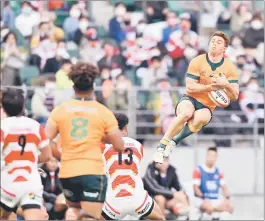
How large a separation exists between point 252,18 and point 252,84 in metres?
2.66

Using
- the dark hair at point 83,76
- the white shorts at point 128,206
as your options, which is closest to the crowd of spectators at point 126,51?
the white shorts at point 128,206

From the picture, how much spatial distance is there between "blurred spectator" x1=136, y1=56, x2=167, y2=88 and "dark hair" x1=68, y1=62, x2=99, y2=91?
36.1 feet

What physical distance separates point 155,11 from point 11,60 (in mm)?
4027

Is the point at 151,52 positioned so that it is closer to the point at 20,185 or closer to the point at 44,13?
the point at 44,13

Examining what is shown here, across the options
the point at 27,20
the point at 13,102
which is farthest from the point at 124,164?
the point at 27,20

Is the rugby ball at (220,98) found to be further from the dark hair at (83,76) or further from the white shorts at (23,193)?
the white shorts at (23,193)

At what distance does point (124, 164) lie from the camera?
18281 millimetres

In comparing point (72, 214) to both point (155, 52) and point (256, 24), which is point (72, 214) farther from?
point (256, 24)

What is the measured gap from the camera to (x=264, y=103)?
26.0 meters

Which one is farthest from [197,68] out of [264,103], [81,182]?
[264,103]

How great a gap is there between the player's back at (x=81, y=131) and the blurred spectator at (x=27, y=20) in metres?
11.4

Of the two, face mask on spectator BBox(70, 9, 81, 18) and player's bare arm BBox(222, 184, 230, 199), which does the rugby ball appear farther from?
face mask on spectator BBox(70, 9, 81, 18)

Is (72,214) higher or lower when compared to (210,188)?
A: higher

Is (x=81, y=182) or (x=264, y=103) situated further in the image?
(x=264, y=103)
